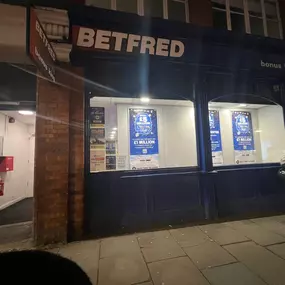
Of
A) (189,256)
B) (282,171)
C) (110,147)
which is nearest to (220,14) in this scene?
(282,171)

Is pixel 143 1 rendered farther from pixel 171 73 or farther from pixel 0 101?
pixel 0 101

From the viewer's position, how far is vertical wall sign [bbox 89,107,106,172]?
4.35 m

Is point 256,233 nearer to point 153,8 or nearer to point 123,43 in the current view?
point 123,43

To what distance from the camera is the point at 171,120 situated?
5.59m

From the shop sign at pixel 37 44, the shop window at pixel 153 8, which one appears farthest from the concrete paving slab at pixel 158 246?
the shop window at pixel 153 8

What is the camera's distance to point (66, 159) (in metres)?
3.77

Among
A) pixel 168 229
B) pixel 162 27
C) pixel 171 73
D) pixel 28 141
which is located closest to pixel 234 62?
pixel 171 73

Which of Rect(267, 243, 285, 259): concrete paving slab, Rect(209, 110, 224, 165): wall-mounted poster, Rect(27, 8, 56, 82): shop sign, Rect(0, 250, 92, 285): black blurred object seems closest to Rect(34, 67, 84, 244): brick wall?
Rect(27, 8, 56, 82): shop sign

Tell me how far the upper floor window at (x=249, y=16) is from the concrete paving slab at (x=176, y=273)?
5853 millimetres

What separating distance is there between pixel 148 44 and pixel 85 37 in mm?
1274

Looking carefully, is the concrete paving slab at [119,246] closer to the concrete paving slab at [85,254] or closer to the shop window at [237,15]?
the concrete paving slab at [85,254]

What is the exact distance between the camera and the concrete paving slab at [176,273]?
2475 mm

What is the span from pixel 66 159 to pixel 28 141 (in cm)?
545

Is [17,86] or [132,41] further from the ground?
[132,41]
